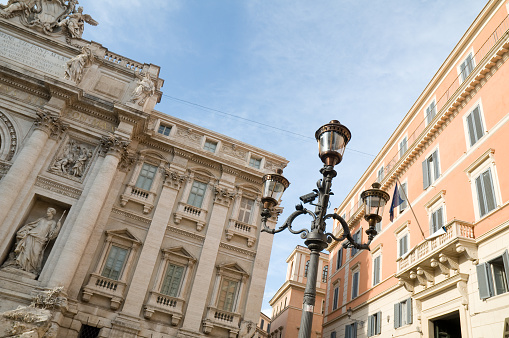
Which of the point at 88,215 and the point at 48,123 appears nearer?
the point at 88,215

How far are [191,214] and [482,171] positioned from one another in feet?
46.6

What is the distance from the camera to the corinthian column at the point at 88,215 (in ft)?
54.8

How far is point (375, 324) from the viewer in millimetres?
20656

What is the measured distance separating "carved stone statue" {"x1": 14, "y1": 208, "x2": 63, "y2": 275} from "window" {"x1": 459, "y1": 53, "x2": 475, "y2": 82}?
20.4 m

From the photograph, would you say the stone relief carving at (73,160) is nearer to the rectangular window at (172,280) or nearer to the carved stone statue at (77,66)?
the carved stone statue at (77,66)

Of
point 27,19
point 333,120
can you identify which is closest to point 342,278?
point 333,120

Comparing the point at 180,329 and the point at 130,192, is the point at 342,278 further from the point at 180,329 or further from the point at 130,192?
the point at 130,192

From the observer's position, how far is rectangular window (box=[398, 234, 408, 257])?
768 inches

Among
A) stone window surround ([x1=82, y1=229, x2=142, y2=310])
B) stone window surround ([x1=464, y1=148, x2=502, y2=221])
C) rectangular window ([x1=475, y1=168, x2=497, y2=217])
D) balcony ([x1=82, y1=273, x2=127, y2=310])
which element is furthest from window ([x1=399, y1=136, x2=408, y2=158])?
balcony ([x1=82, y1=273, x2=127, y2=310])

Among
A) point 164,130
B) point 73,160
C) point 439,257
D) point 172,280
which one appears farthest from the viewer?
point 164,130

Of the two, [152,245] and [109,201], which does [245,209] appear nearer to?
[152,245]

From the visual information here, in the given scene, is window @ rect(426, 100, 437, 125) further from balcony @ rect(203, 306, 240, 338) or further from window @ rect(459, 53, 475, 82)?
balcony @ rect(203, 306, 240, 338)

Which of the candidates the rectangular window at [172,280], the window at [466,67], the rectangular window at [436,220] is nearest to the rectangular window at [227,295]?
the rectangular window at [172,280]

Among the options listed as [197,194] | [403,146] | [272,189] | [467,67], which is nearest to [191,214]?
[197,194]
